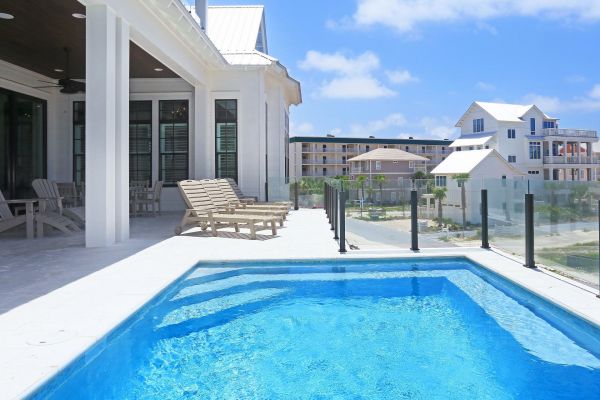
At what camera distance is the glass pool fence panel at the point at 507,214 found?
6.28 meters

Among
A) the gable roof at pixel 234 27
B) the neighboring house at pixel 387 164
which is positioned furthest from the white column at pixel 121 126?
the neighboring house at pixel 387 164

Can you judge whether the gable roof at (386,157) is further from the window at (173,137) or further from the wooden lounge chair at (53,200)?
the wooden lounge chair at (53,200)

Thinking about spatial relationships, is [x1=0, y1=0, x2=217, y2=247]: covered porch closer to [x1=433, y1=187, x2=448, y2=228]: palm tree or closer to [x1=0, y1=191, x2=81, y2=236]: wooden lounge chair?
[x1=0, y1=191, x2=81, y2=236]: wooden lounge chair

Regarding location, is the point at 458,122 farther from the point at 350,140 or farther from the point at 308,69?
the point at 308,69

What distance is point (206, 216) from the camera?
9.07m

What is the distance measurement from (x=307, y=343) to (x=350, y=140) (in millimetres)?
68967

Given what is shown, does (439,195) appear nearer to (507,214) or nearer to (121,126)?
(507,214)

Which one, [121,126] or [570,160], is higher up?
[570,160]

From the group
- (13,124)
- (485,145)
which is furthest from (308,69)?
(485,145)

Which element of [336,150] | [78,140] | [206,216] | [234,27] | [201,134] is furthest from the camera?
[336,150]

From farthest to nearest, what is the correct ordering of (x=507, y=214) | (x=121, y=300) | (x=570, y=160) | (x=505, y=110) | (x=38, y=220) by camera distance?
(x=570, y=160), (x=505, y=110), (x=38, y=220), (x=507, y=214), (x=121, y=300)

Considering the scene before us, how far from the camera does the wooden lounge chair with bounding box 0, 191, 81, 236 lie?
27.5 feet

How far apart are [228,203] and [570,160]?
56316mm

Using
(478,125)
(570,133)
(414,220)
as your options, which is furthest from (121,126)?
(570,133)
